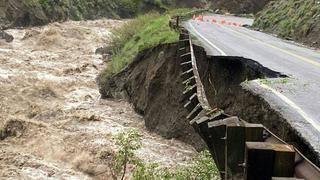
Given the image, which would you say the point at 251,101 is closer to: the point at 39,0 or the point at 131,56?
the point at 131,56

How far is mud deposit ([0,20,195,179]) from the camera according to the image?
41.5 ft

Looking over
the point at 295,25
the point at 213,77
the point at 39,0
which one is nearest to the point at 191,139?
the point at 213,77

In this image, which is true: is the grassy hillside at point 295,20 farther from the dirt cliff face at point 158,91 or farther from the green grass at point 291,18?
the dirt cliff face at point 158,91

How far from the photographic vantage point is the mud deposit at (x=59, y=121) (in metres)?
12.6

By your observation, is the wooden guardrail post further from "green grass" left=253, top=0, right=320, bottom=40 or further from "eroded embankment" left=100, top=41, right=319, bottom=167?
"green grass" left=253, top=0, right=320, bottom=40

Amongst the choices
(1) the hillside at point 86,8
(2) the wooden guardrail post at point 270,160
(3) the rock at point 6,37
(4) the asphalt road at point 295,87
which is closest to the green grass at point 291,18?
(4) the asphalt road at point 295,87

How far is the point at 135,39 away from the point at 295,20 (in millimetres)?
7425

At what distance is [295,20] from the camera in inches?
858

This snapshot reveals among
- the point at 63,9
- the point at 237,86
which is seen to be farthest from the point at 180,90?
the point at 63,9

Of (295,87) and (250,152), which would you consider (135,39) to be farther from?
(250,152)

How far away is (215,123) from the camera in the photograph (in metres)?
4.36

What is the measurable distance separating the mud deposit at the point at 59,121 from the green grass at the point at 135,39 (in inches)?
57.8

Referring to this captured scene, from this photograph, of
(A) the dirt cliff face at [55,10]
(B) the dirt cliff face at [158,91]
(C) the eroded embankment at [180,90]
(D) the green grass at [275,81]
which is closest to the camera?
(C) the eroded embankment at [180,90]

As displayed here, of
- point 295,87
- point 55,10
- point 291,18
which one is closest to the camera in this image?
point 295,87
